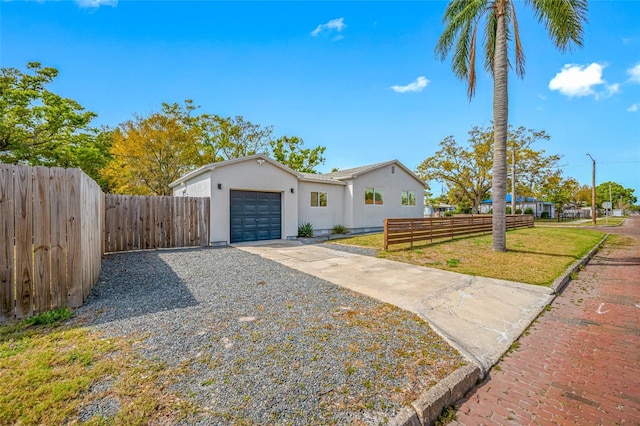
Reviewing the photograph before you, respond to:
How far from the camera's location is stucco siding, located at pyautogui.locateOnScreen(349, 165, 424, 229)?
16609 mm

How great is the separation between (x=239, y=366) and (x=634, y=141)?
98.9ft

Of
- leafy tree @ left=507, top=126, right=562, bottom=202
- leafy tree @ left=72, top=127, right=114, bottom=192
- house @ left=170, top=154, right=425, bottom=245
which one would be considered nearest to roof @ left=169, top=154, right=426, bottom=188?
house @ left=170, top=154, right=425, bottom=245

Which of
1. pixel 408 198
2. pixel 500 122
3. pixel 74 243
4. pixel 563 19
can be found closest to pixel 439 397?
pixel 74 243

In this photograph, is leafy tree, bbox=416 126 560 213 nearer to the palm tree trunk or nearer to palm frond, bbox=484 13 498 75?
palm frond, bbox=484 13 498 75

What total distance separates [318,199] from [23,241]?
12.6 meters

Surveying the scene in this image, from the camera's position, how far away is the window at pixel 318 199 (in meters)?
15.3

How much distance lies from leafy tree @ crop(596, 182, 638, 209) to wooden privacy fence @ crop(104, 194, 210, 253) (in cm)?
8958

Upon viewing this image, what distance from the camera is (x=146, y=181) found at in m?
19.8

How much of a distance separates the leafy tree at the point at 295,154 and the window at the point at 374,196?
1542cm

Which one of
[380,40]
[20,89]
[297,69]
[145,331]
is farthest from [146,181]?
[145,331]

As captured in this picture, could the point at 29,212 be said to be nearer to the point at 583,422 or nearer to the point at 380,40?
the point at 583,422

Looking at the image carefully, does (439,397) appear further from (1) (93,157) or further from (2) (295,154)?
(2) (295,154)

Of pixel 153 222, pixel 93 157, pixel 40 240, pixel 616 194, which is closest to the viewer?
pixel 40 240

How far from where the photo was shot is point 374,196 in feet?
57.2
